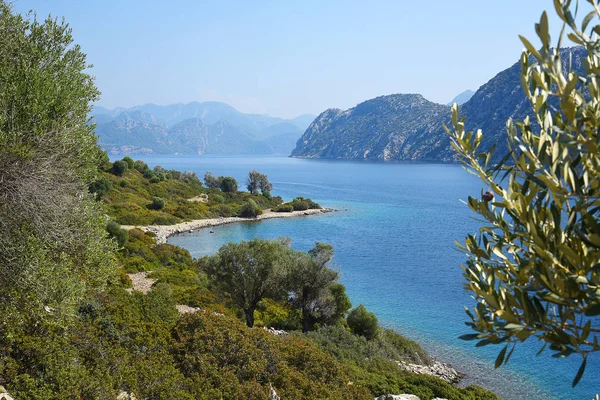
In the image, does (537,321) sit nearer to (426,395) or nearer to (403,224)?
(426,395)

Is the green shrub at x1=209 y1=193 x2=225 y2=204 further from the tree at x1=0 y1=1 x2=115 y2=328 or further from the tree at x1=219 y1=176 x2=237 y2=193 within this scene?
the tree at x1=0 y1=1 x2=115 y2=328

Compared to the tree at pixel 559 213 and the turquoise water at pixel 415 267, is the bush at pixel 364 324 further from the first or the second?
the tree at pixel 559 213

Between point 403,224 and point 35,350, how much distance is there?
56043mm

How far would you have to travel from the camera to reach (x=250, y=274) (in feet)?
82.6

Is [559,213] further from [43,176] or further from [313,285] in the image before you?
[313,285]

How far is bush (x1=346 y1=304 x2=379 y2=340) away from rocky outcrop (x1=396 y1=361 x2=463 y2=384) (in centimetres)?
272

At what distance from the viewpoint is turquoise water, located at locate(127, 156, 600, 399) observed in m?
22.8

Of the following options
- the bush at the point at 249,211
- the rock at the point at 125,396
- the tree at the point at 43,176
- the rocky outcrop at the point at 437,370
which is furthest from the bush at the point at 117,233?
the bush at the point at 249,211

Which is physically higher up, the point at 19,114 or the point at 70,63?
the point at 70,63

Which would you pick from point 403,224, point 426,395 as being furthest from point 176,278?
point 403,224

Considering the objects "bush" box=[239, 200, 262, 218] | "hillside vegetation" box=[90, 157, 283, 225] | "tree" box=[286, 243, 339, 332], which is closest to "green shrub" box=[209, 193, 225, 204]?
"hillside vegetation" box=[90, 157, 283, 225]

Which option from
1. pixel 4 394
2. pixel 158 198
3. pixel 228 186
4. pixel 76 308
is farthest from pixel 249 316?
pixel 228 186

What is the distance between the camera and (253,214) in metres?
73.8

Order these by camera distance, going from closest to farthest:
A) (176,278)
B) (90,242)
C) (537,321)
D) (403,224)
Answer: (537,321), (90,242), (176,278), (403,224)
